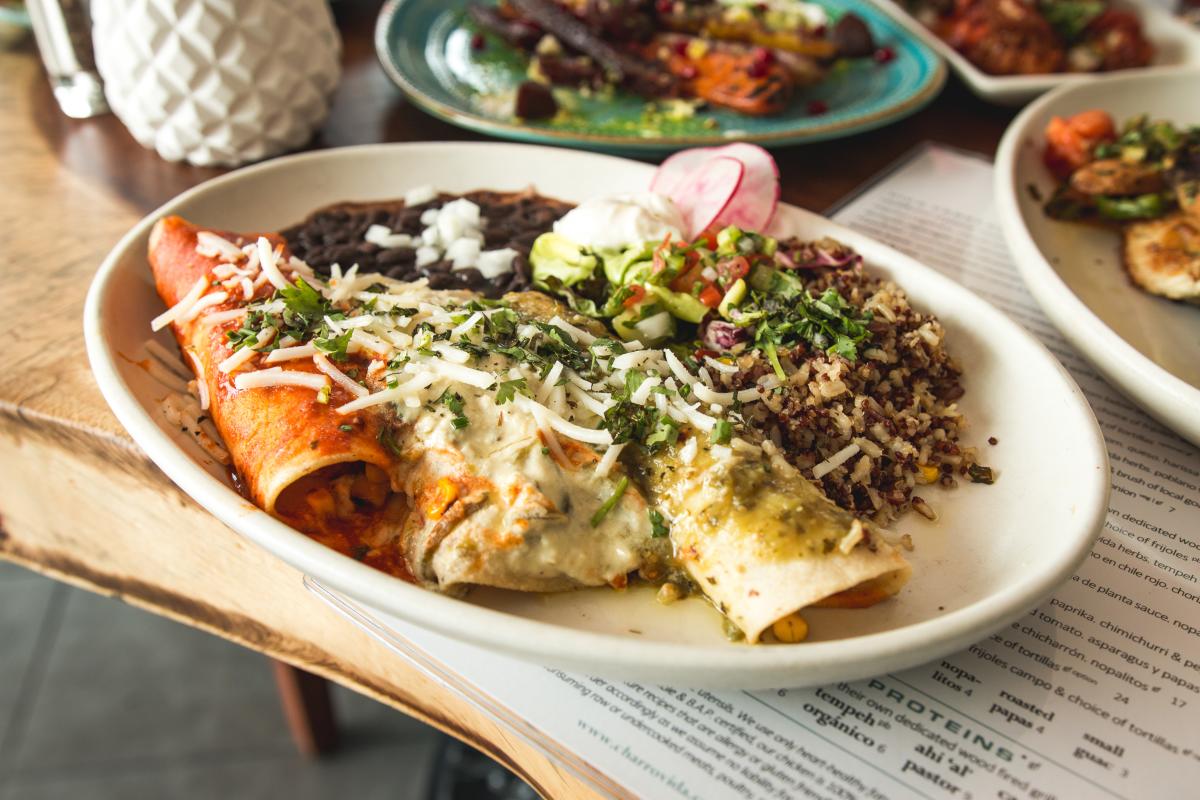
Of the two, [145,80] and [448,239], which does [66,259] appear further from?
[448,239]

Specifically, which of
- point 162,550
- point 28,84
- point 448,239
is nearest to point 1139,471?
point 448,239

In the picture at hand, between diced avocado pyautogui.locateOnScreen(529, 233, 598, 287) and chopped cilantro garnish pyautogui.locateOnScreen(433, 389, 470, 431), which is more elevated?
chopped cilantro garnish pyautogui.locateOnScreen(433, 389, 470, 431)

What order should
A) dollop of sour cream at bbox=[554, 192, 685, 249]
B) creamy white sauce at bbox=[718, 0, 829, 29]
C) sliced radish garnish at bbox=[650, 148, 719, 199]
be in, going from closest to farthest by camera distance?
1. dollop of sour cream at bbox=[554, 192, 685, 249]
2. sliced radish garnish at bbox=[650, 148, 719, 199]
3. creamy white sauce at bbox=[718, 0, 829, 29]

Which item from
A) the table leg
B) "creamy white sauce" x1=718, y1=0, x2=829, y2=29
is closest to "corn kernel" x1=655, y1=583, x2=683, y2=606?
the table leg

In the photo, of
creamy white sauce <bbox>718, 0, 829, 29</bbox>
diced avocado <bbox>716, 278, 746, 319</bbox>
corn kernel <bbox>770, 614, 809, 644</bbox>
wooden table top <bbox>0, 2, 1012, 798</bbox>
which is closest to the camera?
corn kernel <bbox>770, 614, 809, 644</bbox>

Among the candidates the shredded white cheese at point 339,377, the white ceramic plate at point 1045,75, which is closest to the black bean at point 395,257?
the shredded white cheese at point 339,377

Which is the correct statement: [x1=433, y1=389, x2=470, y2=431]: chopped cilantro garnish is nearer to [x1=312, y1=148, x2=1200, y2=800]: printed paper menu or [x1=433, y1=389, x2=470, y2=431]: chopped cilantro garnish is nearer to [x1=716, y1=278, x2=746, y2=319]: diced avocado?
[x1=312, y1=148, x2=1200, y2=800]: printed paper menu

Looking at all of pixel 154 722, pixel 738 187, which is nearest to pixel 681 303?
pixel 738 187
